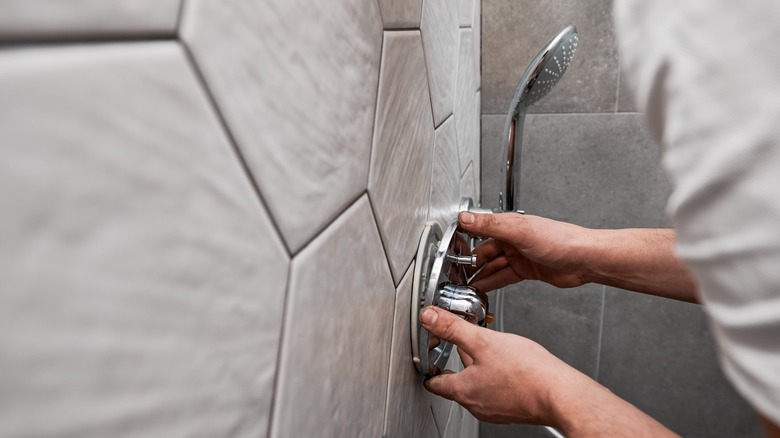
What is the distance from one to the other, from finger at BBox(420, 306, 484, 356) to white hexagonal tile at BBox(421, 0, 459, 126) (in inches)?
8.1

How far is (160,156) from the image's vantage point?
107 mm

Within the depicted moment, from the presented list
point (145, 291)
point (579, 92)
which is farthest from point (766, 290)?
point (579, 92)

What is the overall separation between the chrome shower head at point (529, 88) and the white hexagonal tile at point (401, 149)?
0.83ft

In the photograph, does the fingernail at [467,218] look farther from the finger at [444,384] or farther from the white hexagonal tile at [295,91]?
the white hexagonal tile at [295,91]

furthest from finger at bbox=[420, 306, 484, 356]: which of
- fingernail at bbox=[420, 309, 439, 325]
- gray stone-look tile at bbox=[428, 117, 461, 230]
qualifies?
gray stone-look tile at bbox=[428, 117, 461, 230]

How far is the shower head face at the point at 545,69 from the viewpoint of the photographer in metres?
0.60

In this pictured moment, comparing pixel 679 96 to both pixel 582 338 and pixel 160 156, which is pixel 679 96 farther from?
pixel 582 338

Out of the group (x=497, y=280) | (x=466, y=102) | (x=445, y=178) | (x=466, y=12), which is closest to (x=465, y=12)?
(x=466, y=12)

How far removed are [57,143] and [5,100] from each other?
1 centimetres

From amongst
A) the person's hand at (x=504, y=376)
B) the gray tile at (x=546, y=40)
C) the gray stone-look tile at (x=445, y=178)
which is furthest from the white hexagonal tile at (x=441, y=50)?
the gray tile at (x=546, y=40)

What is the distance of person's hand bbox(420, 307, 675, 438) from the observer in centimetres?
31

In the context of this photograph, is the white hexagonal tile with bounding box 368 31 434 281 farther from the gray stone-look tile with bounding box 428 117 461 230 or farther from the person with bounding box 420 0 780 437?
the person with bounding box 420 0 780 437

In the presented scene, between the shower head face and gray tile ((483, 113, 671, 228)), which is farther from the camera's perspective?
gray tile ((483, 113, 671, 228))

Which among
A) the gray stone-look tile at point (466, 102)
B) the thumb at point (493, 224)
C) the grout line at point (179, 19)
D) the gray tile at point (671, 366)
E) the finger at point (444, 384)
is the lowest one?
the gray tile at point (671, 366)
